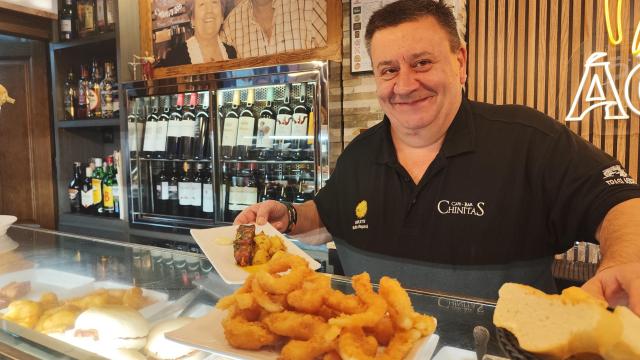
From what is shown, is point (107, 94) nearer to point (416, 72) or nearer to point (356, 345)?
point (416, 72)

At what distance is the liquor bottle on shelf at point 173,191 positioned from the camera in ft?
12.7

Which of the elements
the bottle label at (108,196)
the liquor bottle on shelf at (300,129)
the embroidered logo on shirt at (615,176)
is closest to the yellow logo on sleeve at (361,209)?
the embroidered logo on shirt at (615,176)

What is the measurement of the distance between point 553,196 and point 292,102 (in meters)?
2.11

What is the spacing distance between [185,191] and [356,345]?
10.6 feet

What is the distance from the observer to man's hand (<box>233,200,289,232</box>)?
5.65 feet

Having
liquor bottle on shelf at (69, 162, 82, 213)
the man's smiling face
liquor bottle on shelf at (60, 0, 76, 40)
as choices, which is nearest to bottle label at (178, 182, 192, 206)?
liquor bottle on shelf at (69, 162, 82, 213)

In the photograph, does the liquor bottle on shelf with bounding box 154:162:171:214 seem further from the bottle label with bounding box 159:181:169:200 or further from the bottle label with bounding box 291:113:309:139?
the bottle label with bounding box 291:113:309:139

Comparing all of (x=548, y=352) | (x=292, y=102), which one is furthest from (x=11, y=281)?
(x=292, y=102)

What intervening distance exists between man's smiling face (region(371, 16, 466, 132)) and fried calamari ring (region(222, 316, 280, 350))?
103cm

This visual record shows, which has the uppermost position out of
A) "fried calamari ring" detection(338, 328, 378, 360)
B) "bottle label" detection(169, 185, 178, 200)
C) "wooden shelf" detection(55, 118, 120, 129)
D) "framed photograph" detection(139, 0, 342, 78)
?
"framed photograph" detection(139, 0, 342, 78)

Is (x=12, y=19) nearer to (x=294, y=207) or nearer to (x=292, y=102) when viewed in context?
(x=292, y=102)

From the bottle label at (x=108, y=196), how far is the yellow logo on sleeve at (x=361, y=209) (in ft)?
10.1

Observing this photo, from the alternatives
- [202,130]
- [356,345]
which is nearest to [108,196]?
[202,130]

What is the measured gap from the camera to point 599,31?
2.56 metres
